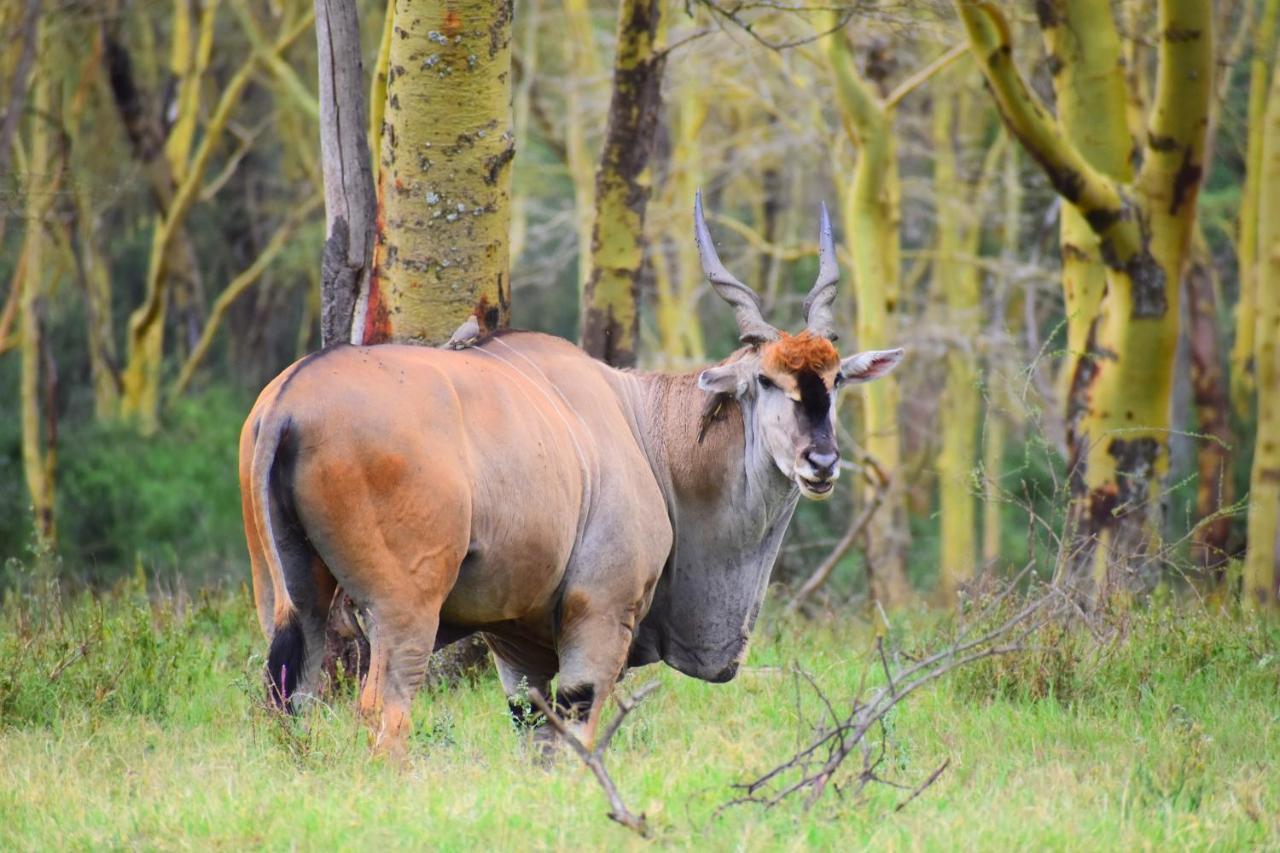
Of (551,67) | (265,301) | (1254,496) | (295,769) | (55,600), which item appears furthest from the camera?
(265,301)

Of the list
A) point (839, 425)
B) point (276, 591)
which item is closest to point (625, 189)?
point (839, 425)

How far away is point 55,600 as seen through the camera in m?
7.36

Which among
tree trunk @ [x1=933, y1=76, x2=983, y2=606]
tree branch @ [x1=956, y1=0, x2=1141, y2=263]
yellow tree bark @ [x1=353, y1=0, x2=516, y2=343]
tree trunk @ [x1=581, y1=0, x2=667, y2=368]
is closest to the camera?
yellow tree bark @ [x1=353, y1=0, x2=516, y2=343]

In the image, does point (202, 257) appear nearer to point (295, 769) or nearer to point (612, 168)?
point (612, 168)

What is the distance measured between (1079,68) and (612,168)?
111 inches

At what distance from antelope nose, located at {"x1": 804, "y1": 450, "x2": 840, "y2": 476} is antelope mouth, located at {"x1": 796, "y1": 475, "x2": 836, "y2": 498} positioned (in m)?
0.05

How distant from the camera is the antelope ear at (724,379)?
606cm

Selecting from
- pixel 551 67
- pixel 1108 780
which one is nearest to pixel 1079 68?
pixel 1108 780

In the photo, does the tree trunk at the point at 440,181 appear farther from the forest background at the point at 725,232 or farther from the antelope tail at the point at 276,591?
the forest background at the point at 725,232

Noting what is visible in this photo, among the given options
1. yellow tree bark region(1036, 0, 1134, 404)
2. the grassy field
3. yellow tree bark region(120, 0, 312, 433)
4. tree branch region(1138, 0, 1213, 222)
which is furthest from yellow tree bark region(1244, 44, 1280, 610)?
yellow tree bark region(120, 0, 312, 433)

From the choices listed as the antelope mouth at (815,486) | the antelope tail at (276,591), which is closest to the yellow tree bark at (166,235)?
the antelope mouth at (815,486)

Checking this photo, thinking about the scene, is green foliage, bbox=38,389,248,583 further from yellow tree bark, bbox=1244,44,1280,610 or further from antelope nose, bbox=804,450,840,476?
antelope nose, bbox=804,450,840,476

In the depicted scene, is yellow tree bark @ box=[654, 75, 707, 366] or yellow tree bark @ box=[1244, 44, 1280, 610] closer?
yellow tree bark @ box=[1244, 44, 1280, 610]

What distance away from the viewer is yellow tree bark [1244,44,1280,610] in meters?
12.6
